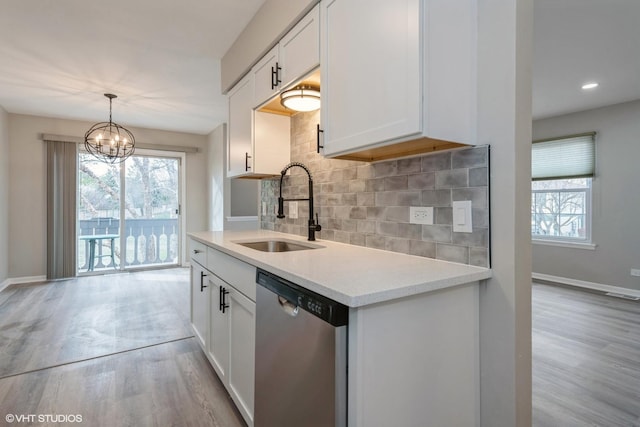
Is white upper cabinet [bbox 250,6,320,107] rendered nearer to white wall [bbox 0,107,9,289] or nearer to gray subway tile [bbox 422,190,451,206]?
gray subway tile [bbox 422,190,451,206]

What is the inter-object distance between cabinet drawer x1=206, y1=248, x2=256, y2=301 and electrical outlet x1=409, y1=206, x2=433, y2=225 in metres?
0.76

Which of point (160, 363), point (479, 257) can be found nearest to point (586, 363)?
point (479, 257)

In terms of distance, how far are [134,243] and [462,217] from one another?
18.9 ft

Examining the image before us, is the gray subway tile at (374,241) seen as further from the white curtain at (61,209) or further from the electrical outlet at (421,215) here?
the white curtain at (61,209)

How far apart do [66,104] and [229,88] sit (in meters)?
2.90

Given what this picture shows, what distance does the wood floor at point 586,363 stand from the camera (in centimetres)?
179

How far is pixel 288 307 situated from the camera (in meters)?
1.17

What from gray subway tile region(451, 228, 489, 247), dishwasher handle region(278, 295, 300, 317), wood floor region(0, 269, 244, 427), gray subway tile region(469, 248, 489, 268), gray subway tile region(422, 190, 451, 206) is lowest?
wood floor region(0, 269, 244, 427)

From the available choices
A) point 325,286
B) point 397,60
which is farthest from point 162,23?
point 325,286

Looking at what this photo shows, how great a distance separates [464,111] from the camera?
1212 millimetres

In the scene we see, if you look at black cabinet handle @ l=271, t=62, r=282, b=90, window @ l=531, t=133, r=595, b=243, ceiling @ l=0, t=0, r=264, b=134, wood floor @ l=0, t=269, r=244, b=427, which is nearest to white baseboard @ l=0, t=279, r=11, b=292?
wood floor @ l=0, t=269, r=244, b=427

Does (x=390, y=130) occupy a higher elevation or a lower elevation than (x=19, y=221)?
higher

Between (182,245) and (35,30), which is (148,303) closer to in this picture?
(182,245)

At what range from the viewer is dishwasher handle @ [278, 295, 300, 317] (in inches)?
44.1
